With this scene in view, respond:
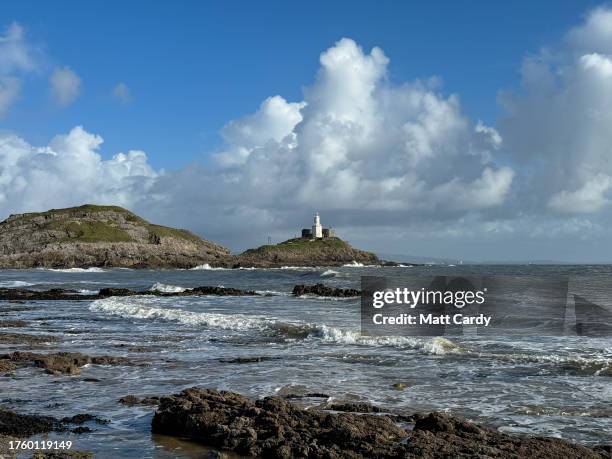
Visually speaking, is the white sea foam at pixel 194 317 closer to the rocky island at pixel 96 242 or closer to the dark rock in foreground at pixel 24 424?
the dark rock in foreground at pixel 24 424

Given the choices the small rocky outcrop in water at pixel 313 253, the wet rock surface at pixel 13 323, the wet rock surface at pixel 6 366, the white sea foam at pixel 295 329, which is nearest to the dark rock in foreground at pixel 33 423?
the wet rock surface at pixel 6 366

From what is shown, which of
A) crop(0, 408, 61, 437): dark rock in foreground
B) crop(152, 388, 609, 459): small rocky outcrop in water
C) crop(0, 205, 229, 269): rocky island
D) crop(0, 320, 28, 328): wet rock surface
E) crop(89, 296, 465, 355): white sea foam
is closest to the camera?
crop(152, 388, 609, 459): small rocky outcrop in water

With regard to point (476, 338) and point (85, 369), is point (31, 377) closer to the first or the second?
point (85, 369)

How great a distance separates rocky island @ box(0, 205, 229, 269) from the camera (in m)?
130

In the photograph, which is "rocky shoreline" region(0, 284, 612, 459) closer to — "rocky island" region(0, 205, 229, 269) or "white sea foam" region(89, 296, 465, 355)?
"white sea foam" region(89, 296, 465, 355)

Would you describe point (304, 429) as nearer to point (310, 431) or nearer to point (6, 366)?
point (310, 431)

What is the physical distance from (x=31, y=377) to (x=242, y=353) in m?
5.73

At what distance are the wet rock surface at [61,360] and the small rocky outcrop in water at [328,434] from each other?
525 cm

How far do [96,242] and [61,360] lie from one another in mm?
135793

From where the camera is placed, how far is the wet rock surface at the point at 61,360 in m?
13.9

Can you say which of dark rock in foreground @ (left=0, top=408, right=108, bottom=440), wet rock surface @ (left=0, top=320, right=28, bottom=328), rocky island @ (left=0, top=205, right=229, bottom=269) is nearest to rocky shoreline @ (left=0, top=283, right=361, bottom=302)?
wet rock surface @ (left=0, top=320, right=28, bottom=328)

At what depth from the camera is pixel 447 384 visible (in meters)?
12.9

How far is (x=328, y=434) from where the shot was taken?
8359 mm

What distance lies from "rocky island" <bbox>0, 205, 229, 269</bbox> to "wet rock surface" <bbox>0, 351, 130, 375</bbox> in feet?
372
